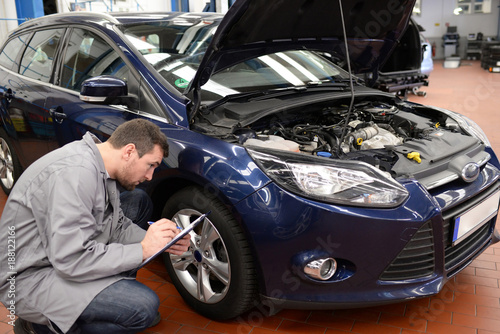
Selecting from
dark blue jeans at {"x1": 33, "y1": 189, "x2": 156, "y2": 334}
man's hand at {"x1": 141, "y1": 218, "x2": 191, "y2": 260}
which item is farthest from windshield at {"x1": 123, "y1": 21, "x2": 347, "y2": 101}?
dark blue jeans at {"x1": 33, "y1": 189, "x2": 156, "y2": 334}

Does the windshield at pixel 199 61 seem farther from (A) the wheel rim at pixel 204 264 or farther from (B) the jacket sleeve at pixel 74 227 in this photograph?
(B) the jacket sleeve at pixel 74 227

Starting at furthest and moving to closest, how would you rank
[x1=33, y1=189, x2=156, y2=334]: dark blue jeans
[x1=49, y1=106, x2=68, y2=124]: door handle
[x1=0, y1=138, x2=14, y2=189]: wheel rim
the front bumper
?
1. [x1=0, y1=138, x2=14, y2=189]: wheel rim
2. [x1=49, y1=106, x2=68, y2=124]: door handle
3. the front bumper
4. [x1=33, y1=189, x2=156, y2=334]: dark blue jeans

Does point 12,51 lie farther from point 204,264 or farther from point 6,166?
point 204,264

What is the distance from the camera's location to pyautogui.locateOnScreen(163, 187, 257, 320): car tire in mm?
2041

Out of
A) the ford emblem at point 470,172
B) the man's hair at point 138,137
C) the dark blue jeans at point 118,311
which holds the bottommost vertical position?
the dark blue jeans at point 118,311

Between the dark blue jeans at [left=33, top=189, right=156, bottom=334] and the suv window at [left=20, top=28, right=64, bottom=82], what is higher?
the suv window at [left=20, top=28, right=64, bottom=82]

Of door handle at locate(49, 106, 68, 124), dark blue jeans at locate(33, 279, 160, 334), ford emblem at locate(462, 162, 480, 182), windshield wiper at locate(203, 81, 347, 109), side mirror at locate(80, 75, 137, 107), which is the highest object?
side mirror at locate(80, 75, 137, 107)

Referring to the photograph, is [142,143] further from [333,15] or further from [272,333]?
[333,15]

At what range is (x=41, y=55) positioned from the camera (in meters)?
3.38

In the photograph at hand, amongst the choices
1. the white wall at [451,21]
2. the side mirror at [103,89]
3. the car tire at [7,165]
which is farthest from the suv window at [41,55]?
the white wall at [451,21]

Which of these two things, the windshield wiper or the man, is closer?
the man

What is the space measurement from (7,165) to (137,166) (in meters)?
2.83

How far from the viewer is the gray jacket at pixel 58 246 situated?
1.57 meters

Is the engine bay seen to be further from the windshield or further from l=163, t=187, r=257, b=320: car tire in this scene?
l=163, t=187, r=257, b=320: car tire
